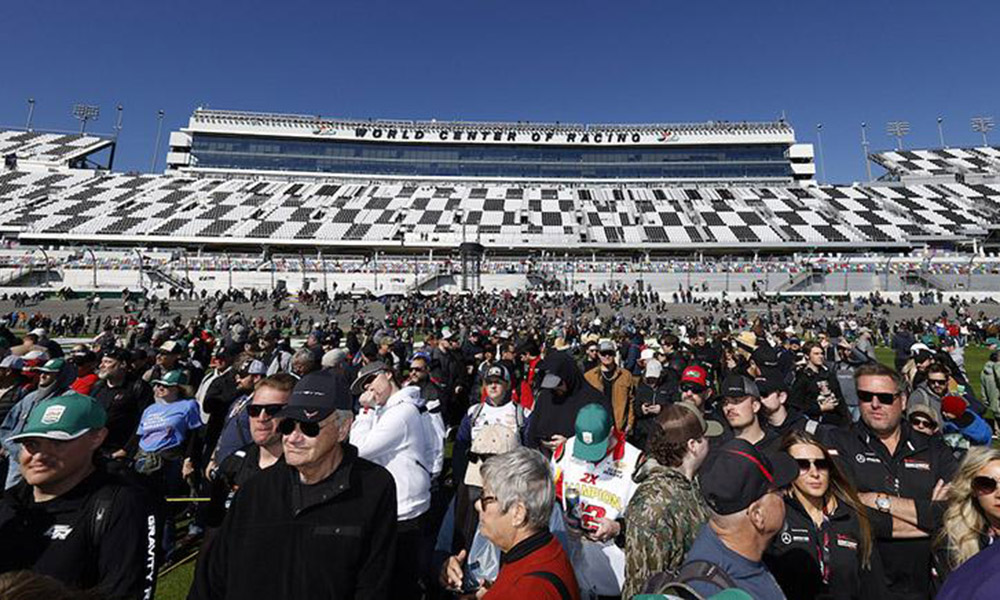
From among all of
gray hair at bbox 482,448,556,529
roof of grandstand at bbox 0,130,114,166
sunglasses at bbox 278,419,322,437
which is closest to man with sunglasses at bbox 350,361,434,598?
sunglasses at bbox 278,419,322,437

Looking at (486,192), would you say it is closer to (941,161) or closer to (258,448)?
(258,448)

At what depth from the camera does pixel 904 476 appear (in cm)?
282

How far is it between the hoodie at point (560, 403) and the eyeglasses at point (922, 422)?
2157 millimetres

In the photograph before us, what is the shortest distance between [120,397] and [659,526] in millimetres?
5186

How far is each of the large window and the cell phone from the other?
231 feet

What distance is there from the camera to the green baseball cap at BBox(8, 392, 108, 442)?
1.98 m

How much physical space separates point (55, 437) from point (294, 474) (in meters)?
0.98

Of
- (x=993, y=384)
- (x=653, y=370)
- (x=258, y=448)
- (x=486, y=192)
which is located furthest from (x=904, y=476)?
(x=486, y=192)

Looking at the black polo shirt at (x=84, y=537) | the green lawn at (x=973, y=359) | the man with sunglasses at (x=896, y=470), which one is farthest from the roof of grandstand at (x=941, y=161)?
the black polo shirt at (x=84, y=537)

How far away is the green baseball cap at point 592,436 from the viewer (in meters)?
2.78

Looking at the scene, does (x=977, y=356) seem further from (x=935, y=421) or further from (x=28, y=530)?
(x=28, y=530)

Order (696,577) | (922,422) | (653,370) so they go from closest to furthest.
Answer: (696,577) < (922,422) < (653,370)

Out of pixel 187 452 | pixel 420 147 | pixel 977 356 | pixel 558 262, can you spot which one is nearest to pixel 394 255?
pixel 558 262

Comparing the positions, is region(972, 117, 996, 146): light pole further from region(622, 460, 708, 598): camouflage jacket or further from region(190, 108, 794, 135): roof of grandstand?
region(622, 460, 708, 598): camouflage jacket
